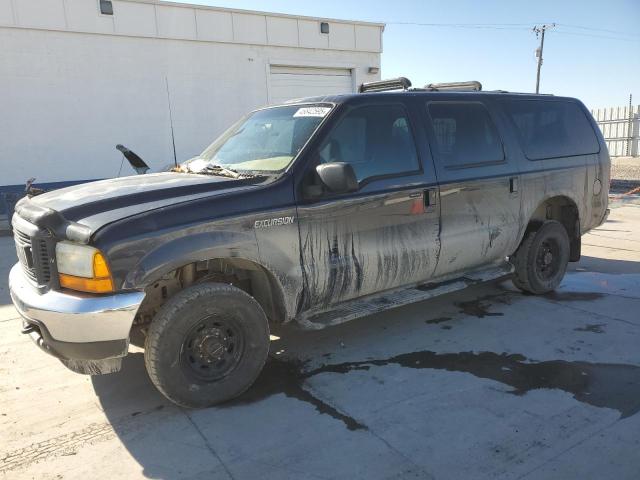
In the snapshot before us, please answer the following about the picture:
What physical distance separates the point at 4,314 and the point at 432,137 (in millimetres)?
4708

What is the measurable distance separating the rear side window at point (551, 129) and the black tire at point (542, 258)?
0.77 metres

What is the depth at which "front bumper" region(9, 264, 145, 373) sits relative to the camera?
2.86m

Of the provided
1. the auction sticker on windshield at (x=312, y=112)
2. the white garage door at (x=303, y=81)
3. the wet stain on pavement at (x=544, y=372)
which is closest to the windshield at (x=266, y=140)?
the auction sticker on windshield at (x=312, y=112)

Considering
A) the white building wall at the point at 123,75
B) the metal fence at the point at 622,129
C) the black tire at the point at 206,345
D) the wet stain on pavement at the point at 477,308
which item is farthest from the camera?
the metal fence at the point at 622,129

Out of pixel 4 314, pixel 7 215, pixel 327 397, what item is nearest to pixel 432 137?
pixel 327 397

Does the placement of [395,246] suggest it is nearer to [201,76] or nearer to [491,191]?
[491,191]

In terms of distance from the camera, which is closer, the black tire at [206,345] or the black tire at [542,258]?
the black tire at [206,345]

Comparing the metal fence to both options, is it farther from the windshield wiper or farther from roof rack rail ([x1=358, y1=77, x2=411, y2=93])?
the windshield wiper

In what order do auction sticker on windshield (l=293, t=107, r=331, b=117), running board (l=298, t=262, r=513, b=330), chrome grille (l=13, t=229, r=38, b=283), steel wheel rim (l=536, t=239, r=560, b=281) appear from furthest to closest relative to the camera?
steel wheel rim (l=536, t=239, r=560, b=281)
auction sticker on windshield (l=293, t=107, r=331, b=117)
running board (l=298, t=262, r=513, b=330)
chrome grille (l=13, t=229, r=38, b=283)

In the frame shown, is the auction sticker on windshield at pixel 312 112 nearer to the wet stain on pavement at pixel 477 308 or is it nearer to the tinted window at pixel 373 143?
the tinted window at pixel 373 143

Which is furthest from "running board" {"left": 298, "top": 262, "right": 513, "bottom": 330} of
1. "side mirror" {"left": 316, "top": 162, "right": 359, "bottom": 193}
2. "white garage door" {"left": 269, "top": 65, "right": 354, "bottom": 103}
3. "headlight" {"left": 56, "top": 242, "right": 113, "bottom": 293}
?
"white garage door" {"left": 269, "top": 65, "right": 354, "bottom": 103}

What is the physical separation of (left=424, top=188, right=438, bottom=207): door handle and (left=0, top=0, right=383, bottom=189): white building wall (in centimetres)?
1123

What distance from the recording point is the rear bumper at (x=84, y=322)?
9.39ft

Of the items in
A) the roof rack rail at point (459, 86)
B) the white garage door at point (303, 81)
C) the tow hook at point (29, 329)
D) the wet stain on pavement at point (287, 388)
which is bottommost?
the wet stain on pavement at point (287, 388)
